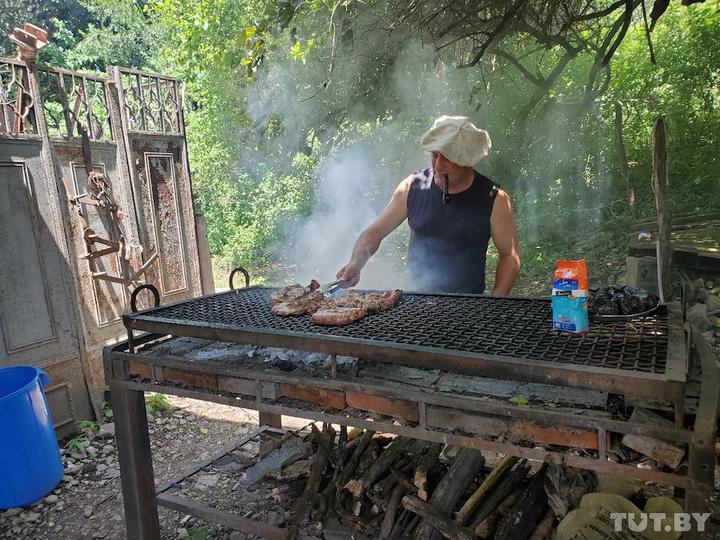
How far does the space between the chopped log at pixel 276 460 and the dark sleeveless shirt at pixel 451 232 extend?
66.5 inches

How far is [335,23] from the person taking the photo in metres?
6.09

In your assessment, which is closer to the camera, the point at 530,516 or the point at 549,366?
the point at 549,366

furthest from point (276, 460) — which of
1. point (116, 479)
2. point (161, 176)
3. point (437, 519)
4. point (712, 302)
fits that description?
point (712, 302)

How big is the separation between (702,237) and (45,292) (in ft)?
26.5

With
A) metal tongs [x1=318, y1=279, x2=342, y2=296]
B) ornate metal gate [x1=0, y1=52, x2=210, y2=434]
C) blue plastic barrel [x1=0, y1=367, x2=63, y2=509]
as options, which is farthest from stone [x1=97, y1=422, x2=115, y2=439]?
metal tongs [x1=318, y1=279, x2=342, y2=296]

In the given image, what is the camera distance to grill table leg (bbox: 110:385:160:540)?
287 cm

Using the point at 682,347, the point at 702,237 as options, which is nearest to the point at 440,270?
the point at 682,347

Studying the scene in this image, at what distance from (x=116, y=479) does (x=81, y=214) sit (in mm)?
2631

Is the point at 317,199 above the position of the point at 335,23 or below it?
below

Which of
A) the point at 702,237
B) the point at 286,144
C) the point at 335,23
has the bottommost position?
the point at 702,237

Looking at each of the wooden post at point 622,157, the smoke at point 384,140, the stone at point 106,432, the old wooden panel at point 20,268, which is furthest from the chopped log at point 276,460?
the wooden post at point 622,157

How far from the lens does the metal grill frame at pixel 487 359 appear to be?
162 cm

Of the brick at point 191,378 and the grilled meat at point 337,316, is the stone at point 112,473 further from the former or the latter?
the grilled meat at point 337,316

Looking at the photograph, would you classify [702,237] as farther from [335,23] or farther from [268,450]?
[268,450]
